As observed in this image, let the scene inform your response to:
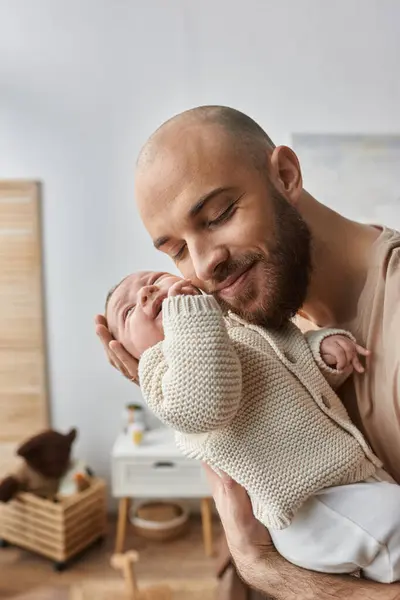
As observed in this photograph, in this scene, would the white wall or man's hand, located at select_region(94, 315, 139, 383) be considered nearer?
man's hand, located at select_region(94, 315, 139, 383)

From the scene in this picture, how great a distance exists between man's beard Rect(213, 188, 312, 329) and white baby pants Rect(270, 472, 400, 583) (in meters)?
0.24

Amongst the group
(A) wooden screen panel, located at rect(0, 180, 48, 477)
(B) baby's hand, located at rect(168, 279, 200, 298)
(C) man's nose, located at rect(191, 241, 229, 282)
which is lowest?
(A) wooden screen panel, located at rect(0, 180, 48, 477)

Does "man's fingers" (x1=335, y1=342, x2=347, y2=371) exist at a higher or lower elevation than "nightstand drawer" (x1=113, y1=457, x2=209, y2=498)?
higher

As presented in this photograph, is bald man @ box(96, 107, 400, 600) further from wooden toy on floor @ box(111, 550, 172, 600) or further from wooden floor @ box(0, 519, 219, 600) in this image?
wooden floor @ box(0, 519, 219, 600)

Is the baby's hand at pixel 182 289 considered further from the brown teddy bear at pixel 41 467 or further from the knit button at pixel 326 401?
the brown teddy bear at pixel 41 467

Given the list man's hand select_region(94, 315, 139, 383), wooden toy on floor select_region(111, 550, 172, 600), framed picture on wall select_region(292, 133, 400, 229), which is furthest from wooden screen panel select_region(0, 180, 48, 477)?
man's hand select_region(94, 315, 139, 383)

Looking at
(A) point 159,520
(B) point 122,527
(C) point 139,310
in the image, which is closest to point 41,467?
(B) point 122,527

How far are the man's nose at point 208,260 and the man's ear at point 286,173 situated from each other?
14 cm

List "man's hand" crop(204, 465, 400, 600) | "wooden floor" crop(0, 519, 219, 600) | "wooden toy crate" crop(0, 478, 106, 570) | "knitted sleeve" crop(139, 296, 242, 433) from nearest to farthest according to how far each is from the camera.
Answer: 1. "knitted sleeve" crop(139, 296, 242, 433)
2. "man's hand" crop(204, 465, 400, 600)
3. "wooden floor" crop(0, 519, 219, 600)
4. "wooden toy crate" crop(0, 478, 106, 570)

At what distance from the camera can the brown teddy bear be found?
2.33 m

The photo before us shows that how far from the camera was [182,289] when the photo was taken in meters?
0.74

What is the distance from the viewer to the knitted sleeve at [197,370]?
63 cm

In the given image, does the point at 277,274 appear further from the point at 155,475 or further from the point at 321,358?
the point at 155,475

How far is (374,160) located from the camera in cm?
234
